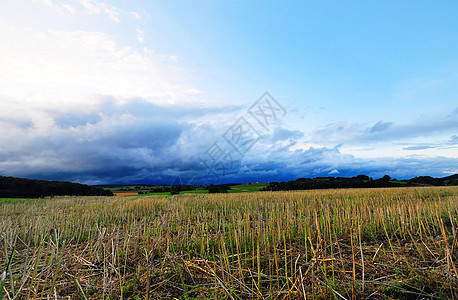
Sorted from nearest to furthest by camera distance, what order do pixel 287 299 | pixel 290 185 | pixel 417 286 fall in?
pixel 287 299 → pixel 417 286 → pixel 290 185

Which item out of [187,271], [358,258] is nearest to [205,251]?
[187,271]

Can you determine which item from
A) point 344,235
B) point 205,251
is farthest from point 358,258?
point 205,251

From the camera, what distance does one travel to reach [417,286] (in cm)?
310

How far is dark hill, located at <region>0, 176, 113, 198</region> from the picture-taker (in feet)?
87.9

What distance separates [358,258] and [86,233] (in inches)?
302

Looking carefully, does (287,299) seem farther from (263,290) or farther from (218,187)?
(218,187)

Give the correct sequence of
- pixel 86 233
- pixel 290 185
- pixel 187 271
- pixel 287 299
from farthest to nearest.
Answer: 1. pixel 290 185
2. pixel 86 233
3. pixel 187 271
4. pixel 287 299

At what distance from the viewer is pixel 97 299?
3156mm

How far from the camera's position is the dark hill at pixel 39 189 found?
26.8 metres

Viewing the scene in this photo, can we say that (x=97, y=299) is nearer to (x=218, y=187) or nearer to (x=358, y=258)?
(x=358, y=258)

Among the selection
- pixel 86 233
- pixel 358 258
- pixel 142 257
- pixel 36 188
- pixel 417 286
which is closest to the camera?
pixel 417 286

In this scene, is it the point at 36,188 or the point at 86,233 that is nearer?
the point at 86,233

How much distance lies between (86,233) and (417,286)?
27.4ft

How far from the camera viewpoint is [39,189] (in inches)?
1240
